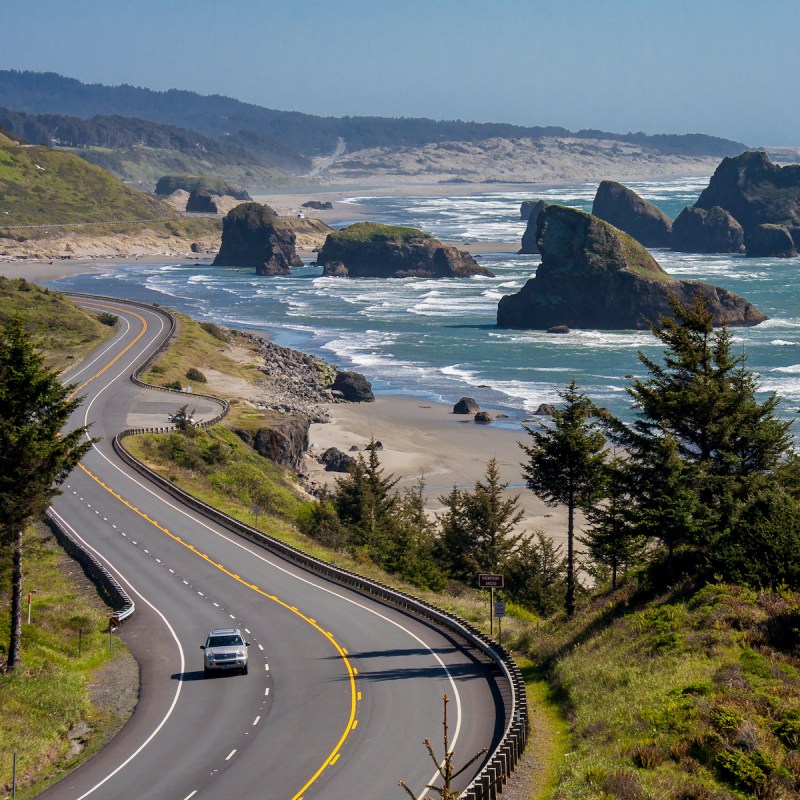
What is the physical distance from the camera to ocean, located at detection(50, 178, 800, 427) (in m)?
98.9

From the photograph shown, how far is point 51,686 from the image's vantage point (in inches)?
1126

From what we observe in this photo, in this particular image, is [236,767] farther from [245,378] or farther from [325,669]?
[245,378]

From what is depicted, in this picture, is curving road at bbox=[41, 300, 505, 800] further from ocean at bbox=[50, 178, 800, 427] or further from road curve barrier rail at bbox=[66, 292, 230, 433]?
ocean at bbox=[50, 178, 800, 427]

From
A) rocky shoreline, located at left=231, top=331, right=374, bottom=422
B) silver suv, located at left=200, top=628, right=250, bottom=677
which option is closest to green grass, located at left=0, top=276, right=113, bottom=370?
rocky shoreline, located at left=231, top=331, right=374, bottom=422

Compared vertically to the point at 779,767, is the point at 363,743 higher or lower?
lower

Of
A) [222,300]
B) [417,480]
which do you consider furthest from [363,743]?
[222,300]

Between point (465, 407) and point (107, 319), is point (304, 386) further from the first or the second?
point (107, 319)

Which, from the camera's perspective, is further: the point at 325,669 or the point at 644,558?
the point at 644,558

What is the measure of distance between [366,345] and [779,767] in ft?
334

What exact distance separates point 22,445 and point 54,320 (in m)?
85.8

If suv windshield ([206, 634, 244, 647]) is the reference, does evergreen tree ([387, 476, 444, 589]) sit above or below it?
below

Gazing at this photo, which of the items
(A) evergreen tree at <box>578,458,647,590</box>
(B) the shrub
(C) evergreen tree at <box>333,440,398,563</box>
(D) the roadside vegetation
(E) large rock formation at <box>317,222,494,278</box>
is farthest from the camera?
(E) large rock formation at <box>317,222,494,278</box>

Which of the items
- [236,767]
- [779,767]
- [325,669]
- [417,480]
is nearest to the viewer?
[779,767]

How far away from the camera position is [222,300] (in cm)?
15700
